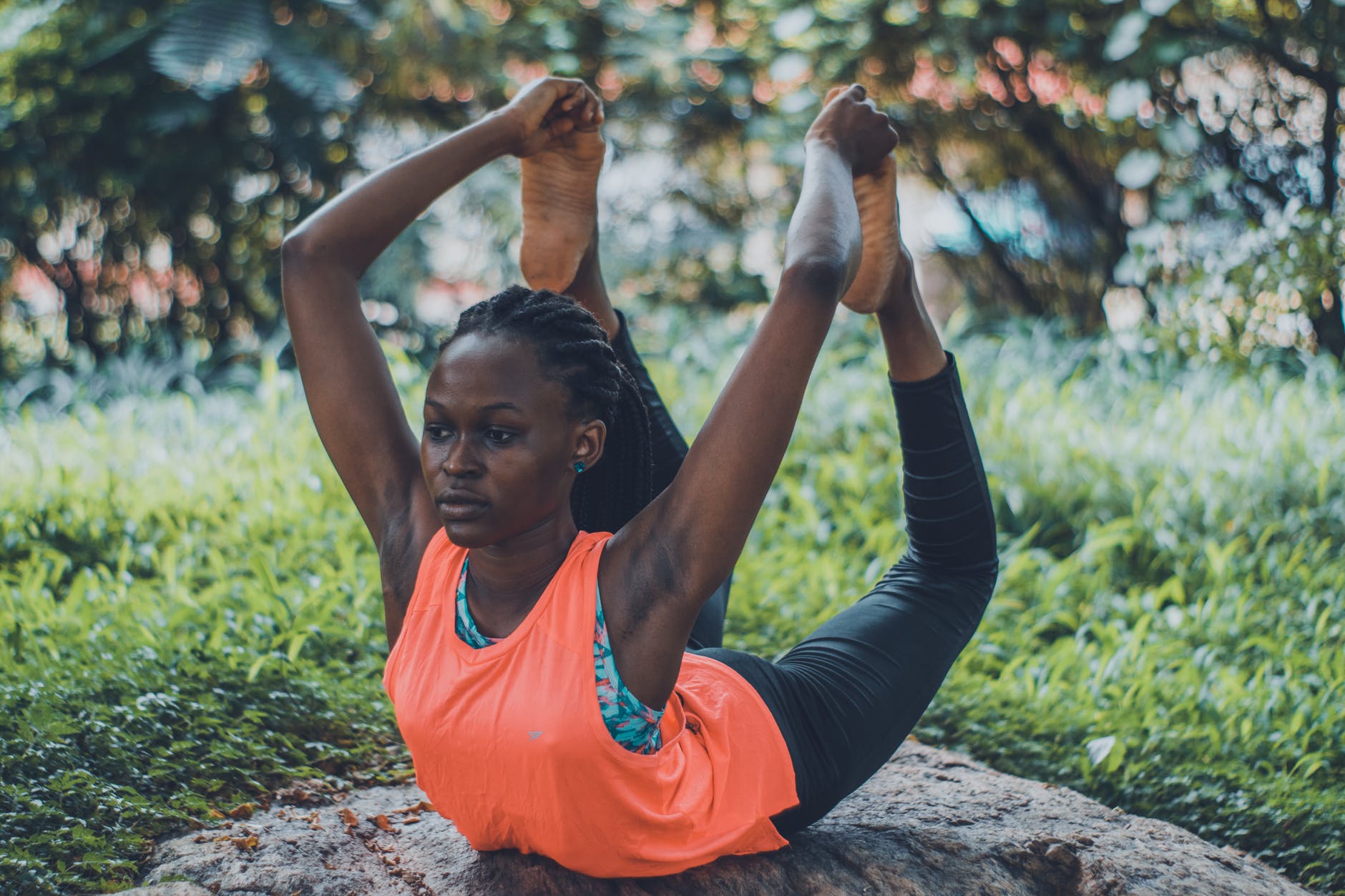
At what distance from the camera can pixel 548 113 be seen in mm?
2293

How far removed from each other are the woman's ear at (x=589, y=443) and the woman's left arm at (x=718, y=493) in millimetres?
133

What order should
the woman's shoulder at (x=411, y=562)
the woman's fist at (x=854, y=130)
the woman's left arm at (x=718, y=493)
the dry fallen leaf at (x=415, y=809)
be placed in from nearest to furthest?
the woman's left arm at (x=718, y=493) < the woman's shoulder at (x=411, y=562) < the woman's fist at (x=854, y=130) < the dry fallen leaf at (x=415, y=809)

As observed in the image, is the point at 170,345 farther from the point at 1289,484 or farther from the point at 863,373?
the point at 1289,484

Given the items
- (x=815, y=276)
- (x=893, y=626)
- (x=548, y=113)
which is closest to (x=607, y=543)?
(x=815, y=276)

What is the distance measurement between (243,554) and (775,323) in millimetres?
2679

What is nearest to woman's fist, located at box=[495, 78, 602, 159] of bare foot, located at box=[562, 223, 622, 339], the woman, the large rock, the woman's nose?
the woman

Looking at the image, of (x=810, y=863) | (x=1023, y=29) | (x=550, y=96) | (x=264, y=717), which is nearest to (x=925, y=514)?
(x=810, y=863)

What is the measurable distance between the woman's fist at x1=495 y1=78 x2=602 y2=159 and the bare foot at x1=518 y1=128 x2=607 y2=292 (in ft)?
0.09

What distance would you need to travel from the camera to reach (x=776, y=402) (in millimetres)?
1642

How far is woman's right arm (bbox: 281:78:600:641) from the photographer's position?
1927 mm

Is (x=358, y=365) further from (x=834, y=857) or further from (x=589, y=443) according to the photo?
(x=834, y=857)

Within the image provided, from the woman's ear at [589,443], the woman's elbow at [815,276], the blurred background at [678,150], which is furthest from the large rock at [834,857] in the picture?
the blurred background at [678,150]

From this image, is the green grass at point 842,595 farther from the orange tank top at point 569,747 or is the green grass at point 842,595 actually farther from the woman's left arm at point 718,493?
the woman's left arm at point 718,493

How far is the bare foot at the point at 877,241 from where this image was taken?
2.21 meters
